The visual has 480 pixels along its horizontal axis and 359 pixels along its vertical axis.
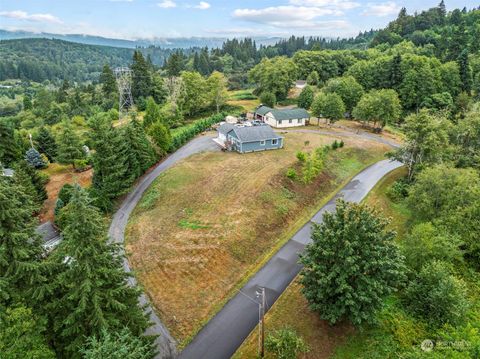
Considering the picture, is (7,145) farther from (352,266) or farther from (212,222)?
(352,266)

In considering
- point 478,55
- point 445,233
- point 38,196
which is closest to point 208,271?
point 445,233

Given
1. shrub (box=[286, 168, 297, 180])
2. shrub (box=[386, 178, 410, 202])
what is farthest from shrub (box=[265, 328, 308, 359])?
shrub (box=[386, 178, 410, 202])

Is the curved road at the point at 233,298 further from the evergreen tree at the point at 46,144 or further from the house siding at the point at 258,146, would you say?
the evergreen tree at the point at 46,144

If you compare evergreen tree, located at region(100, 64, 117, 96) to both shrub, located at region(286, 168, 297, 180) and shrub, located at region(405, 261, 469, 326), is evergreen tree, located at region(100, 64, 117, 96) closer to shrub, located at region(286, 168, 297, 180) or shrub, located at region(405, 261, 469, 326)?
shrub, located at region(286, 168, 297, 180)

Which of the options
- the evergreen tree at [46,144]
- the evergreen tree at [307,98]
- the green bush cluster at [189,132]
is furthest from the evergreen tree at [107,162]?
the evergreen tree at [307,98]

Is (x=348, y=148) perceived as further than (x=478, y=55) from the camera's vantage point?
No

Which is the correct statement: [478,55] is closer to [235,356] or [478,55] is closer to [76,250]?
[235,356]

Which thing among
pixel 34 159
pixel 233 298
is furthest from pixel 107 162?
pixel 233 298
